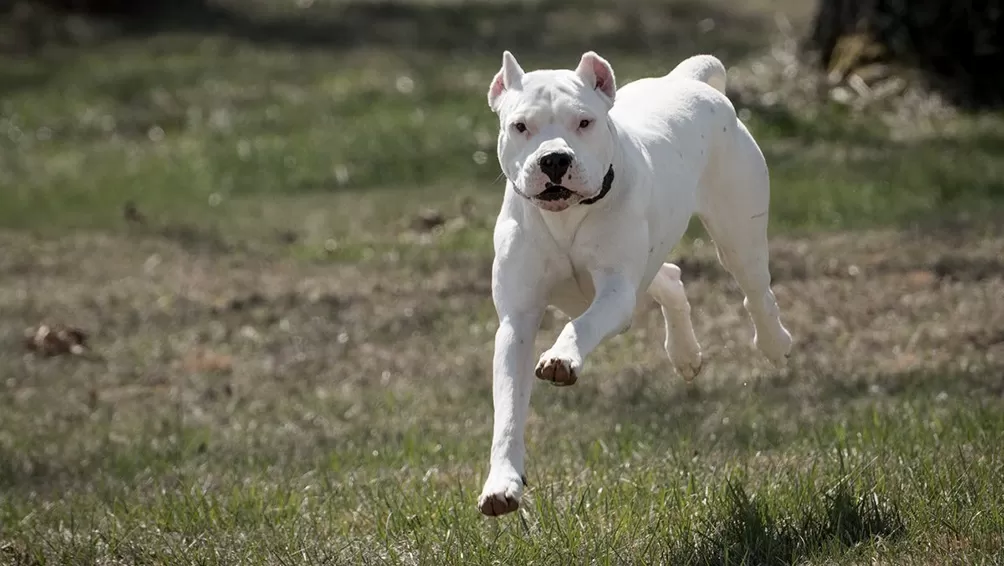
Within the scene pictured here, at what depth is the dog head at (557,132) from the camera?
529 cm

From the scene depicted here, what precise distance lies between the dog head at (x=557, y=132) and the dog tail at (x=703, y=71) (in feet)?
5.08

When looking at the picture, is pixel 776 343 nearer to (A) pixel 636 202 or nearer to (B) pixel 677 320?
(B) pixel 677 320

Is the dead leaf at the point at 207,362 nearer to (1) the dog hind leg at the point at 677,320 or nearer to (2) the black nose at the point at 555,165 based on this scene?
(1) the dog hind leg at the point at 677,320

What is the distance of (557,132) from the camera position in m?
5.39

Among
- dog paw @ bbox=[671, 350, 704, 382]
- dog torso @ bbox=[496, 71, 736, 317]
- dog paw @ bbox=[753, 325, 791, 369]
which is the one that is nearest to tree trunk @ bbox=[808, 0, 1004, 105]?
dog paw @ bbox=[753, 325, 791, 369]

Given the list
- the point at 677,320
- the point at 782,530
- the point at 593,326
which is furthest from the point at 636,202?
the point at 677,320

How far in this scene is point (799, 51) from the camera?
18062 mm

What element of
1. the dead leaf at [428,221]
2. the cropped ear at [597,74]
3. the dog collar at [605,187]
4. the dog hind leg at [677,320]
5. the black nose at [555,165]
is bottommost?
the dead leaf at [428,221]

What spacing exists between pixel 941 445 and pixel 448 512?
2057 millimetres

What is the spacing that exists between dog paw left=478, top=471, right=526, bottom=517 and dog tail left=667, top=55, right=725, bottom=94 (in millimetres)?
2587

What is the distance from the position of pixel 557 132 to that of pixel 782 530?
58.3 inches

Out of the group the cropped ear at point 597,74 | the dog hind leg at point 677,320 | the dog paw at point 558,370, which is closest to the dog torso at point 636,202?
the cropped ear at point 597,74

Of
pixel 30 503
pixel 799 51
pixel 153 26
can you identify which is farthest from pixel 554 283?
pixel 153 26

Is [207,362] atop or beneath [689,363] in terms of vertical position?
beneath
